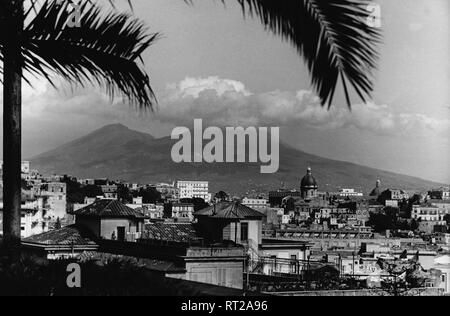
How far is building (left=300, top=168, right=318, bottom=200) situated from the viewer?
14288 centimetres

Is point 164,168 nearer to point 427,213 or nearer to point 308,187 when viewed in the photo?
point 308,187

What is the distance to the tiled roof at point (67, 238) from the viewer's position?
3075 centimetres

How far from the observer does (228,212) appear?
37531 mm

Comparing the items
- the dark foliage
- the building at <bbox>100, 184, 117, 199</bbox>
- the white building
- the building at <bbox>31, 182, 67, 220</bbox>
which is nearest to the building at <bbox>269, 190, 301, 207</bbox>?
the white building

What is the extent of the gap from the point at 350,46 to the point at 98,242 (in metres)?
29.0

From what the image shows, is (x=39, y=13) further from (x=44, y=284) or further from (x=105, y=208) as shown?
(x=105, y=208)

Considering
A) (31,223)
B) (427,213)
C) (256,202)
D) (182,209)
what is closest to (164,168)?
(256,202)

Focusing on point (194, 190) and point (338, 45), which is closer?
point (338, 45)

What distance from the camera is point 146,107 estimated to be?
219 inches

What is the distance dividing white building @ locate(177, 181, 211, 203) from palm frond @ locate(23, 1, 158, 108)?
142 meters

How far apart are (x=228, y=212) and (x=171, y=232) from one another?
328cm

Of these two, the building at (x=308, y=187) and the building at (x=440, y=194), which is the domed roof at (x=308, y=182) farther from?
the building at (x=440, y=194)

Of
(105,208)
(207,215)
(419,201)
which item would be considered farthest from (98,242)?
(419,201)
